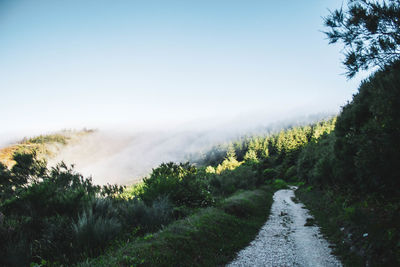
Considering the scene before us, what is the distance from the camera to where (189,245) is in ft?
23.2

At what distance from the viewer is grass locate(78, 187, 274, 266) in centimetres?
555

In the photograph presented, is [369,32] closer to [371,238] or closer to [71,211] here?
[371,238]

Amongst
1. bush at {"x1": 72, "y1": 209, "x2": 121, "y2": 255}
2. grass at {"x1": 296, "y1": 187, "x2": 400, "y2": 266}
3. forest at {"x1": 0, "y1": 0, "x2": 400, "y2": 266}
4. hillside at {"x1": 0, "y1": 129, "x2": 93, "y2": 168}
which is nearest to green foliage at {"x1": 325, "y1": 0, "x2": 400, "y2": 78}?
forest at {"x1": 0, "y1": 0, "x2": 400, "y2": 266}

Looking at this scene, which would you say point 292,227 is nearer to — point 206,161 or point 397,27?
point 397,27

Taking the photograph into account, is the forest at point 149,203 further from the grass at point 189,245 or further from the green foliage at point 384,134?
the grass at point 189,245

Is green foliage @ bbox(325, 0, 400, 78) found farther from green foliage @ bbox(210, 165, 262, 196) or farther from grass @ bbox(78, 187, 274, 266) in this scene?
green foliage @ bbox(210, 165, 262, 196)

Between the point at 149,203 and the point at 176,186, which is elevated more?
the point at 176,186

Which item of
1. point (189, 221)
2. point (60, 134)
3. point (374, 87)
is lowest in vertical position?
point (189, 221)

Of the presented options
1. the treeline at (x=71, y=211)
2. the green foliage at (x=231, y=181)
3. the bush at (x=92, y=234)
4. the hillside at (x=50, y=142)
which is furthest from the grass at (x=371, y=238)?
the hillside at (x=50, y=142)

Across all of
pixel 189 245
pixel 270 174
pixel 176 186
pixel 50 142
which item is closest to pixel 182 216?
pixel 176 186

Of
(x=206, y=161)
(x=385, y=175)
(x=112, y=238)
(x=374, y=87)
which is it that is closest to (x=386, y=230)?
(x=385, y=175)

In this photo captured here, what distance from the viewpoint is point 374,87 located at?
6.23 m

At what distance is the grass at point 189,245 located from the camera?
555cm

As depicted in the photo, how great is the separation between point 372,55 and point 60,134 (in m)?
28.1
